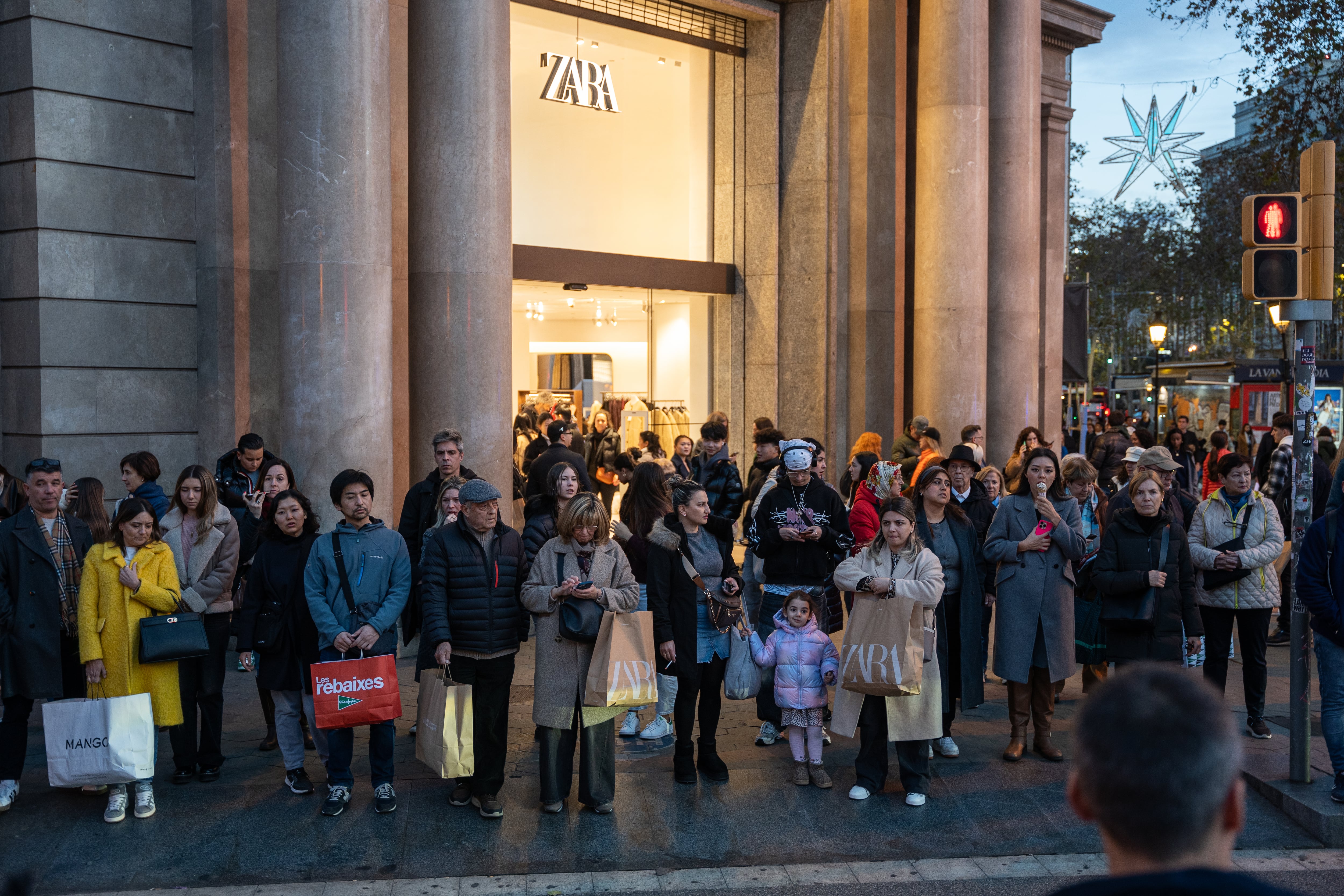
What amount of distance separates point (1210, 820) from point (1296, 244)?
6482 mm

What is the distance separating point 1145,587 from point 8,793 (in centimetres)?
673

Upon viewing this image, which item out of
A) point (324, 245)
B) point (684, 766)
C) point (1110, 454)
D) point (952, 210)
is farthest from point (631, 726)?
point (952, 210)

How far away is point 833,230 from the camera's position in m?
16.5

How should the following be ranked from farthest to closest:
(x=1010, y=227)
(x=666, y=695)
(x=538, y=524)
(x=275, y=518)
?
(x=1010, y=227) → (x=666, y=695) → (x=538, y=524) → (x=275, y=518)

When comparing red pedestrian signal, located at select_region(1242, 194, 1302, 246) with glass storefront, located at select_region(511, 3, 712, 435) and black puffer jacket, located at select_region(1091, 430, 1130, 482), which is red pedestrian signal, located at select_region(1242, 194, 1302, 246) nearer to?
black puffer jacket, located at select_region(1091, 430, 1130, 482)

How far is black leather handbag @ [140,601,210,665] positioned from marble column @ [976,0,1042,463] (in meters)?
12.9

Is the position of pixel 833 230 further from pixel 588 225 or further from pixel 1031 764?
pixel 1031 764

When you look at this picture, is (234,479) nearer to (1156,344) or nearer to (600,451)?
(600,451)

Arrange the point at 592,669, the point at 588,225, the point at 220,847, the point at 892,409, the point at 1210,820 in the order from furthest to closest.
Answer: the point at 892,409 → the point at 588,225 → the point at 592,669 → the point at 220,847 → the point at 1210,820

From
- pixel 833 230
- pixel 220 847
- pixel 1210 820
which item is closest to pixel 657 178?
pixel 833 230

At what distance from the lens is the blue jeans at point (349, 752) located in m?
6.62

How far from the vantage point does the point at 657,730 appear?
8203 millimetres

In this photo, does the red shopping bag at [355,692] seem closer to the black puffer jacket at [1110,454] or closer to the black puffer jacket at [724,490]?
the black puffer jacket at [724,490]

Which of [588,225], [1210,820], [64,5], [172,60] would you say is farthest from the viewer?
[588,225]
